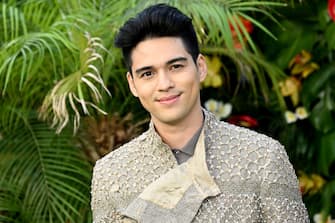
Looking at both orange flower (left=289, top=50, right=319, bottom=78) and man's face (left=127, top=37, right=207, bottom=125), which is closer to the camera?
man's face (left=127, top=37, right=207, bottom=125)

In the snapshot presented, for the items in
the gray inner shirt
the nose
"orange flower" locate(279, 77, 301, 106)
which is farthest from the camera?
"orange flower" locate(279, 77, 301, 106)

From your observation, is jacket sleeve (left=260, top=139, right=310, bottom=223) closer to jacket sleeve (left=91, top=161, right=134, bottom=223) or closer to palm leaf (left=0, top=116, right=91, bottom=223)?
jacket sleeve (left=91, top=161, right=134, bottom=223)

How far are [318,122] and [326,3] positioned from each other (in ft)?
1.79

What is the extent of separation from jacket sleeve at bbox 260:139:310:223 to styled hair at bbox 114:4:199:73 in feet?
1.10

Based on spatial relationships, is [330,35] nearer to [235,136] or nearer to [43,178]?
[43,178]

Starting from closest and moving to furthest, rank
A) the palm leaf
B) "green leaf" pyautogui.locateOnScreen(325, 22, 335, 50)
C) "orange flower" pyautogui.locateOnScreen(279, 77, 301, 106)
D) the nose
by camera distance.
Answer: the nose → the palm leaf → "green leaf" pyautogui.locateOnScreen(325, 22, 335, 50) → "orange flower" pyautogui.locateOnScreen(279, 77, 301, 106)

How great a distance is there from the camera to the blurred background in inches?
151

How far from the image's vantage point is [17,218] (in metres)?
4.20

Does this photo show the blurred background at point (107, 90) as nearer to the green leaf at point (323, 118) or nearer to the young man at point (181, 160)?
the green leaf at point (323, 118)

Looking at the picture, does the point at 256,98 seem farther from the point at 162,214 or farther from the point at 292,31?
the point at 162,214

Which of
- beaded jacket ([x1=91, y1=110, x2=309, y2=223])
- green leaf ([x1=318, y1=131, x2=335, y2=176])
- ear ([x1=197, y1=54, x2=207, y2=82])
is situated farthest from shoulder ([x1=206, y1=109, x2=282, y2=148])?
green leaf ([x1=318, y1=131, x2=335, y2=176])

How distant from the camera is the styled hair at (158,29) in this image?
2539mm

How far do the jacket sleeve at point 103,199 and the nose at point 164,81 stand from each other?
0.32 metres

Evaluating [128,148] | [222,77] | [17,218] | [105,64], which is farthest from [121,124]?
[128,148]
